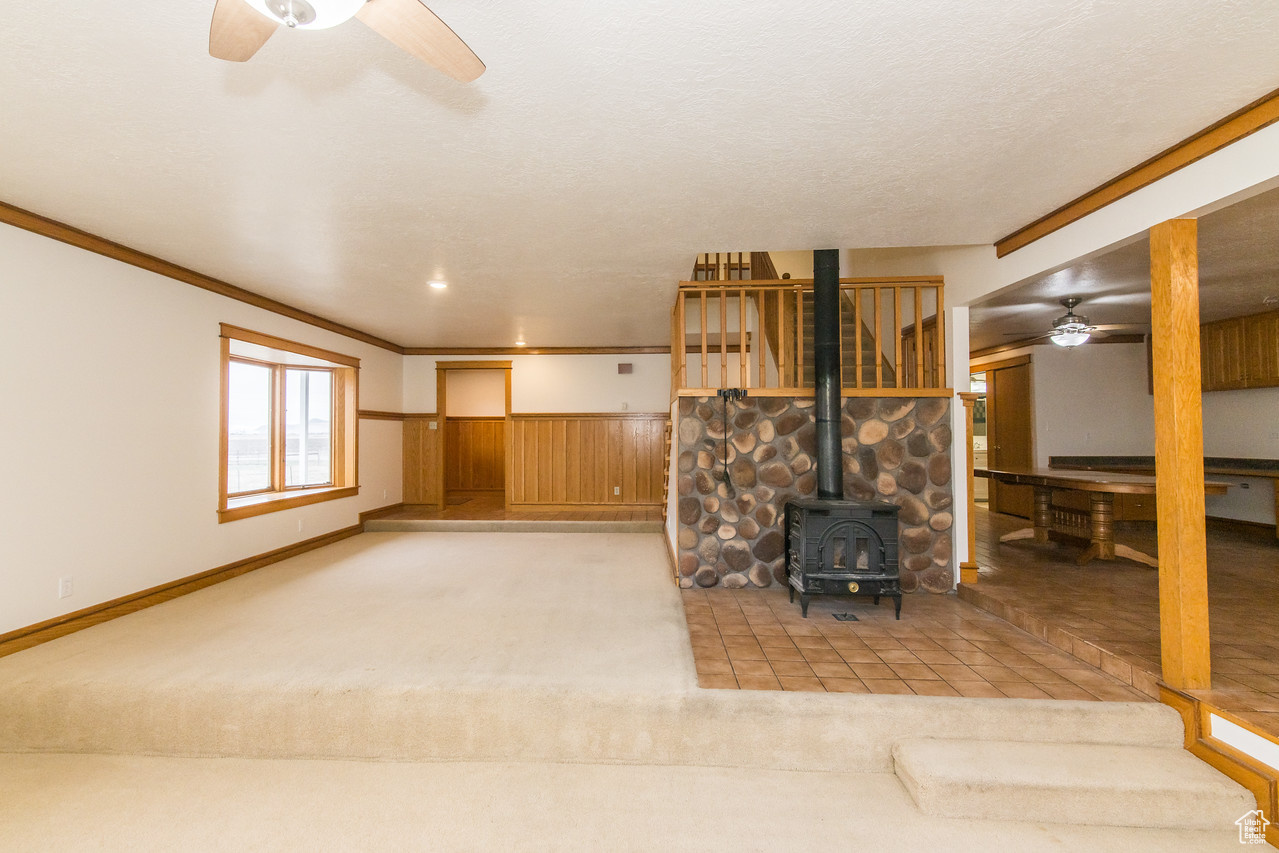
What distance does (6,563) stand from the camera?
2844 millimetres

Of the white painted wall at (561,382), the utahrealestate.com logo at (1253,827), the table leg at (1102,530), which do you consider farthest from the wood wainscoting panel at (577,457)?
the utahrealestate.com logo at (1253,827)

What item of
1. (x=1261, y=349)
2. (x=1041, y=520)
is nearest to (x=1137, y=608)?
(x=1041, y=520)

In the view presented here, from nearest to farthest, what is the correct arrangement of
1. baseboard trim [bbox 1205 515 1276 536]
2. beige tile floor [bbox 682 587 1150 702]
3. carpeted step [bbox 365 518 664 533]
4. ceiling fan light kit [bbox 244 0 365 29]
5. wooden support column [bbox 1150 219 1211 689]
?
ceiling fan light kit [bbox 244 0 365 29] < wooden support column [bbox 1150 219 1211 689] < beige tile floor [bbox 682 587 1150 702] < baseboard trim [bbox 1205 515 1276 536] < carpeted step [bbox 365 518 664 533]

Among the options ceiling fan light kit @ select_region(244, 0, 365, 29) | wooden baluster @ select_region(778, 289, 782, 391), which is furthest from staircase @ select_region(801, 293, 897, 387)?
ceiling fan light kit @ select_region(244, 0, 365, 29)

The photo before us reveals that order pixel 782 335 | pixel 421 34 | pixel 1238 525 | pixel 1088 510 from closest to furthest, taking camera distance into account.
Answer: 1. pixel 421 34
2. pixel 782 335
3. pixel 1088 510
4. pixel 1238 525

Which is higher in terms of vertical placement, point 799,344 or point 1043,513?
point 799,344

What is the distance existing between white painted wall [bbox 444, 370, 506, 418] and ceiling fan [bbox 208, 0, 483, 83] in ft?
26.6

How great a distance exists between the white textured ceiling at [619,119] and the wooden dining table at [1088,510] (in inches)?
83.5

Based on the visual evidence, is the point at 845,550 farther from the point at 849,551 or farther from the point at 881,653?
the point at 881,653

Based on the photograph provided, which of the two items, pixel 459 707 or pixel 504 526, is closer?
pixel 459 707

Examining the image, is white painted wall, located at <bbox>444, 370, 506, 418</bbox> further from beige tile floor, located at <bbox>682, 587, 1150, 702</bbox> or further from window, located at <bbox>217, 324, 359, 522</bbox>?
beige tile floor, located at <bbox>682, 587, 1150, 702</bbox>

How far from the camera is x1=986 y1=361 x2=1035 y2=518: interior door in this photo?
6.67m

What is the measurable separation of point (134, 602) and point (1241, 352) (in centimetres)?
980

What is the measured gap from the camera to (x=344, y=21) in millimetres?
1344
